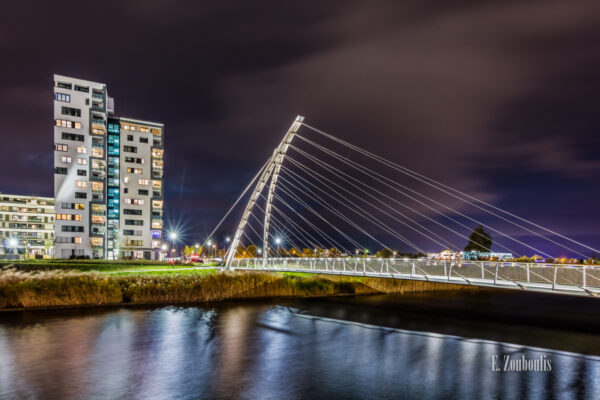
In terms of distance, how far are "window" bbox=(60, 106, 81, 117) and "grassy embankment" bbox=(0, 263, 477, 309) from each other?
49649 millimetres

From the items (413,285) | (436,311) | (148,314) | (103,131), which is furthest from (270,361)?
(103,131)

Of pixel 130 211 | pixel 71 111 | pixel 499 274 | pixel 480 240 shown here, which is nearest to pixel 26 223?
pixel 130 211

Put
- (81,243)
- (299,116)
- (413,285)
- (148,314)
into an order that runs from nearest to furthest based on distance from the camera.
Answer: (148,314) → (299,116) → (413,285) → (81,243)

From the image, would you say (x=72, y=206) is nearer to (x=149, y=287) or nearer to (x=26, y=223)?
(x=149, y=287)

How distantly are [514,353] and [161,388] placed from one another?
14.3m

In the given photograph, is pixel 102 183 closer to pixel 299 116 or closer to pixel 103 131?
pixel 103 131

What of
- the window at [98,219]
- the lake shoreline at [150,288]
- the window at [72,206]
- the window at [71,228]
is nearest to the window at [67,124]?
the window at [72,206]

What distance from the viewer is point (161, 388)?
47.8 feet

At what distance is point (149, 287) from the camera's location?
30.7m

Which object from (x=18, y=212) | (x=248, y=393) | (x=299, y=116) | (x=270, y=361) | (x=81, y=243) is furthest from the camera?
(x=18, y=212)

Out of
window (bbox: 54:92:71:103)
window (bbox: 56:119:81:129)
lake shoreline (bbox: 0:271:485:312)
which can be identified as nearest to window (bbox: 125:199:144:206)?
window (bbox: 56:119:81:129)

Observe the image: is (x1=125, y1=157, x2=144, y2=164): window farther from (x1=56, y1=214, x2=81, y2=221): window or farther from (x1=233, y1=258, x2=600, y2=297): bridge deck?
(x1=233, y1=258, x2=600, y2=297): bridge deck

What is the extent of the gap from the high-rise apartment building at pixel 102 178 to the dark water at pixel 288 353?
54.1 m

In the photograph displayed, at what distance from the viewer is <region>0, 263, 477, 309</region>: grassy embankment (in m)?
27.3
